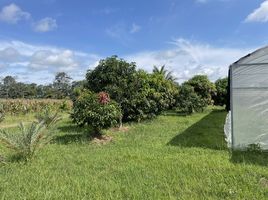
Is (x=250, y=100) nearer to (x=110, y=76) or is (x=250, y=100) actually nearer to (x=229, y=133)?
(x=229, y=133)

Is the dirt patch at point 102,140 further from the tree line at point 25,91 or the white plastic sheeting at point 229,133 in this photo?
the tree line at point 25,91

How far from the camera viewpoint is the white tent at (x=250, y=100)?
9.79 metres

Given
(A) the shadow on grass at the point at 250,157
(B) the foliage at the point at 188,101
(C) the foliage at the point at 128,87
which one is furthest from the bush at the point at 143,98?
(A) the shadow on grass at the point at 250,157

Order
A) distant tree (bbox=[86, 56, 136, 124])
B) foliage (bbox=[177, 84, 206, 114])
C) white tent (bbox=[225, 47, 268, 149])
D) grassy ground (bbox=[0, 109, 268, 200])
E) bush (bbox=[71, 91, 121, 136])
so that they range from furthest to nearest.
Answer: foliage (bbox=[177, 84, 206, 114]), distant tree (bbox=[86, 56, 136, 124]), bush (bbox=[71, 91, 121, 136]), white tent (bbox=[225, 47, 268, 149]), grassy ground (bbox=[0, 109, 268, 200])

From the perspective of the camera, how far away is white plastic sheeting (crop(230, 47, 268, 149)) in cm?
979

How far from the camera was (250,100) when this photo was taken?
989 centimetres

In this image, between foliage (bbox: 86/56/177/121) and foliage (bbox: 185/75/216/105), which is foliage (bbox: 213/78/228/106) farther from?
foliage (bbox: 86/56/177/121)

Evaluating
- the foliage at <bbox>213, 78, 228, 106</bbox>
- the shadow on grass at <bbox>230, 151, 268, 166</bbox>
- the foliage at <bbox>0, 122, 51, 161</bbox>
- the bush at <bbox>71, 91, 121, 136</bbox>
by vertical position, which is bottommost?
the shadow on grass at <bbox>230, 151, 268, 166</bbox>

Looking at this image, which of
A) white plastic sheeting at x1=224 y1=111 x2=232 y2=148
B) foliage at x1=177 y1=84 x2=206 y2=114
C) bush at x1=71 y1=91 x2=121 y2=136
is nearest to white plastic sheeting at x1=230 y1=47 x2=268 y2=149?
white plastic sheeting at x1=224 y1=111 x2=232 y2=148

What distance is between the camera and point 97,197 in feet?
18.8

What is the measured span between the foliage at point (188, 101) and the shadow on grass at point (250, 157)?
50.2 ft

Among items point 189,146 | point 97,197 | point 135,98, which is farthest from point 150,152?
point 135,98

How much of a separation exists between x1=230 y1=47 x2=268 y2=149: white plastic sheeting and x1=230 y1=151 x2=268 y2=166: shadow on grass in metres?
0.56

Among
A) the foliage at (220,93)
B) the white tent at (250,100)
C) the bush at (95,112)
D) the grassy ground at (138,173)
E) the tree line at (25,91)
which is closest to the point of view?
the grassy ground at (138,173)
